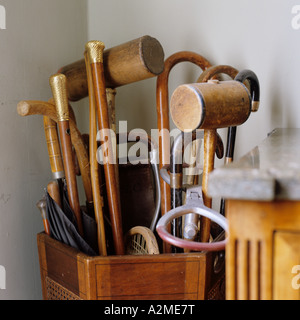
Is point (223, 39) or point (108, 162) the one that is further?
point (223, 39)

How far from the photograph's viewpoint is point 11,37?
975mm

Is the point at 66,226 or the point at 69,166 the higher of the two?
the point at 69,166

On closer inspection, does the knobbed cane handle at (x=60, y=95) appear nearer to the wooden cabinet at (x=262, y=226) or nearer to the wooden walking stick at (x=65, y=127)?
the wooden walking stick at (x=65, y=127)

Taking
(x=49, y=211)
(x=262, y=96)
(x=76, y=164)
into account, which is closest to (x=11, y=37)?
(x=76, y=164)

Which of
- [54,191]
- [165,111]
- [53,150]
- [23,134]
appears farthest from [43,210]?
[165,111]

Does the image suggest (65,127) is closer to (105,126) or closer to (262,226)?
(105,126)

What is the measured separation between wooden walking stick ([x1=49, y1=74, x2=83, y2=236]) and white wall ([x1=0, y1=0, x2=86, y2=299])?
7.5 inches

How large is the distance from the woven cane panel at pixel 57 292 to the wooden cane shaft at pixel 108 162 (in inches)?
6.6

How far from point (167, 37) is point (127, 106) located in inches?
11.4

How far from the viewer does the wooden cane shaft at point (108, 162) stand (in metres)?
0.92

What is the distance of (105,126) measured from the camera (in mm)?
929

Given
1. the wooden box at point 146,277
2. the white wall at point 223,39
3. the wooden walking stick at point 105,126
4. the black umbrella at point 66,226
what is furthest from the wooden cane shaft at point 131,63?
the wooden box at point 146,277

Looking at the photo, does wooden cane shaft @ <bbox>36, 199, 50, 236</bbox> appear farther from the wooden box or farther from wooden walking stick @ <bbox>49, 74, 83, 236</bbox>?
the wooden box

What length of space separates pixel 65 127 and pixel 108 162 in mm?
147
